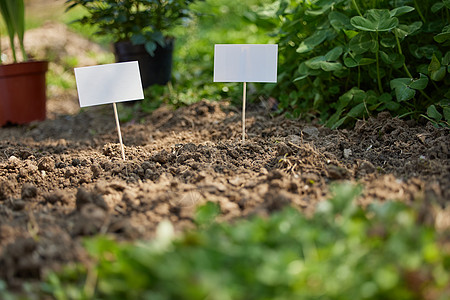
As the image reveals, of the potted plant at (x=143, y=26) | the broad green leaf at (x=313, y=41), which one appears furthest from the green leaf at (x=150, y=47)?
the broad green leaf at (x=313, y=41)

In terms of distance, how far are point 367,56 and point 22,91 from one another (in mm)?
2279

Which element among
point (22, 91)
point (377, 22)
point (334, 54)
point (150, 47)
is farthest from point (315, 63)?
point (22, 91)

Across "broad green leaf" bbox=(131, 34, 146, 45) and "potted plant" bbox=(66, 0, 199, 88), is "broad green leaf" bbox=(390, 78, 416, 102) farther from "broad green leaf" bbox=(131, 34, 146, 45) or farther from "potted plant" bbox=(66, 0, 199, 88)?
"broad green leaf" bbox=(131, 34, 146, 45)

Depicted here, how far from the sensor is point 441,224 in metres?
1.07

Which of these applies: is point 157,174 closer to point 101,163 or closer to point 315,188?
point 101,163

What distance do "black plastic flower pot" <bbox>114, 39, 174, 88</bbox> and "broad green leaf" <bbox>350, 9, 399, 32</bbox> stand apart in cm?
156

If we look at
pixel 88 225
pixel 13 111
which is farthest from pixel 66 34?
pixel 88 225

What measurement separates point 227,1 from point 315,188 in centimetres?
590

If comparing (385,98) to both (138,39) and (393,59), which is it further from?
(138,39)

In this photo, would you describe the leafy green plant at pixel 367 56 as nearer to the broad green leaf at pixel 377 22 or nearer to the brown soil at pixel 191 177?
the broad green leaf at pixel 377 22

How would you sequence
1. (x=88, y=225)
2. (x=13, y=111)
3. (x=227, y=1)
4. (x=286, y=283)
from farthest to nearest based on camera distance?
(x=227, y=1), (x=13, y=111), (x=88, y=225), (x=286, y=283)

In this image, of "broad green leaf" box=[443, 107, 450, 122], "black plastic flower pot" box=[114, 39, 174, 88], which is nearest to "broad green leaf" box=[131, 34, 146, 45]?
"black plastic flower pot" box=[114, 39, 174, 88]

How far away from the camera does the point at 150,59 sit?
10.1 feet

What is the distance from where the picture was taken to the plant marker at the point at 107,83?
5.97ft
